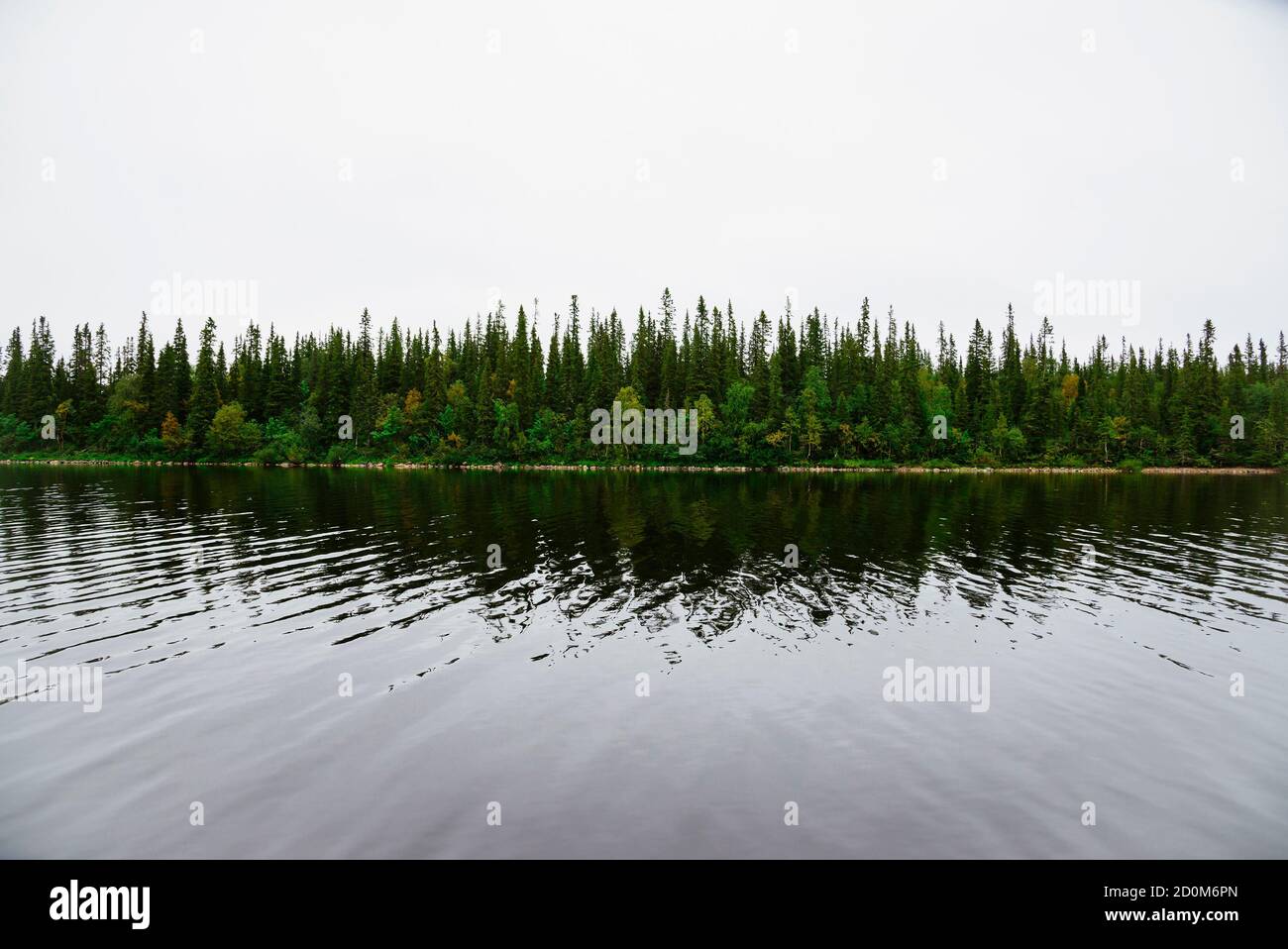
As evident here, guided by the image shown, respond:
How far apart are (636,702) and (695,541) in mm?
20947

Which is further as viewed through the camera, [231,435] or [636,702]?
[231,435]

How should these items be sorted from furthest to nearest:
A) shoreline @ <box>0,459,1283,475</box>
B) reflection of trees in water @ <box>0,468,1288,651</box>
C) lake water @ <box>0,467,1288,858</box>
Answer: shoreline @ <box>0,459,1283,475</box> → reflection of trees in water @ <box>0,468,1288,651</box> → lake water @ <box>0,467,1288,858</box>

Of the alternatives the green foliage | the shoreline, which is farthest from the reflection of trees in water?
the green foliage

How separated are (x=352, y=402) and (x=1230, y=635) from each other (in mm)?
139710

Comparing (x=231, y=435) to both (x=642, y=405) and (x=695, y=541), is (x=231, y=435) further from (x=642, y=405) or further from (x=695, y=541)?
(x=695, y=541)

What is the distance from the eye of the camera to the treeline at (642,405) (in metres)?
122

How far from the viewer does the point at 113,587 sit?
22141mm

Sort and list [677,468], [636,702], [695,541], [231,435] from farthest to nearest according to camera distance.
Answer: [231,435], [677,468], [695,541], [636,702]

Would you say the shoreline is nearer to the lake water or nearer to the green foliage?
the green foliage

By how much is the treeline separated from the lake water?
301 ft

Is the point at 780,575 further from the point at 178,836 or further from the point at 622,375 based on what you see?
the point at 622,375

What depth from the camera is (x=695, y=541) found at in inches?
1355

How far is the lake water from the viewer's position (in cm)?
931

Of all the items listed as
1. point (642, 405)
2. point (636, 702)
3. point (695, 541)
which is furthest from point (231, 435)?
→ point (636, 702)
